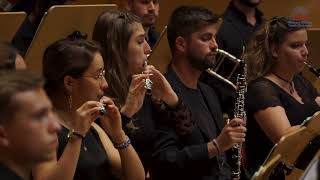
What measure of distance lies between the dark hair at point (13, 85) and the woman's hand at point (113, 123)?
0.45m

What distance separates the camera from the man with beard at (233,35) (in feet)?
10.9

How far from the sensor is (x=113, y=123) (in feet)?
7.60

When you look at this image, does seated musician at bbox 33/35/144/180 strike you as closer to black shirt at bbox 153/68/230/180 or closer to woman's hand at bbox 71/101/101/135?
woman's hand at bbox 71/101/101/135

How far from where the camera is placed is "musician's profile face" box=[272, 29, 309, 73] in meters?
3.10

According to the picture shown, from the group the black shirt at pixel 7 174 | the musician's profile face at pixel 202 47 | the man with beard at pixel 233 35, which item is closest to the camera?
the black shirt at pixel 7 174

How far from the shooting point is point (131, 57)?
2.69m

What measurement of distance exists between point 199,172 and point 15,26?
959 mm

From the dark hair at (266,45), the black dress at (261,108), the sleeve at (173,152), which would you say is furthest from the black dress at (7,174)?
the dark hair at (266,45)

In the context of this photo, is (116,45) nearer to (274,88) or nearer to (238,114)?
(238,114)

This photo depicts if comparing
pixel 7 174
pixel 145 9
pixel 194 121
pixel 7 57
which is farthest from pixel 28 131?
pixel 145 9

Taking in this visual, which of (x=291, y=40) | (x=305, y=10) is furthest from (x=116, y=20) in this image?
(x=305, y=10)

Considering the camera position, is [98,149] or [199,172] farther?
[199,172]

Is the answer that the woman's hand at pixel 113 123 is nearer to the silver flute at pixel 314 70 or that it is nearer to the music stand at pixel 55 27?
the music stand at pixel 55 27

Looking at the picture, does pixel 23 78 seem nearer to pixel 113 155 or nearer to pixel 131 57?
pixel 113 155
